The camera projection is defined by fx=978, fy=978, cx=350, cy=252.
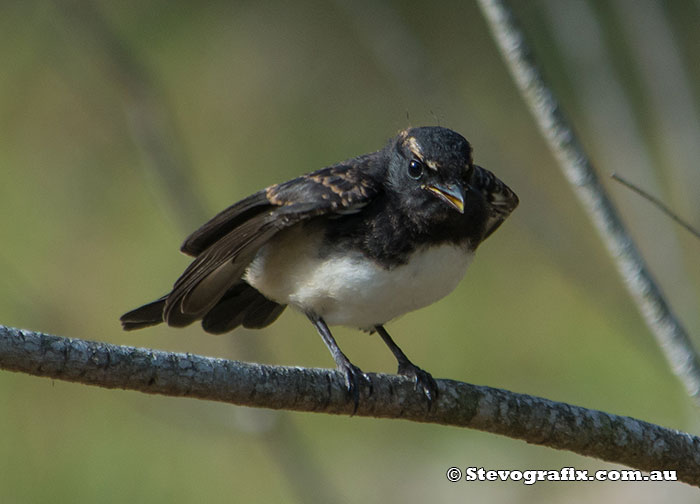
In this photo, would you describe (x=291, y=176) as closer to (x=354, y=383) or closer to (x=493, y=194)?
(x=493, y=194)

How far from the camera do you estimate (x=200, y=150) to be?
979 cm

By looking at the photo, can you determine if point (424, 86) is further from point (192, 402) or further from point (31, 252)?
point (31, 252)

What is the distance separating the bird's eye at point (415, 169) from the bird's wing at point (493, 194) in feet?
0.94

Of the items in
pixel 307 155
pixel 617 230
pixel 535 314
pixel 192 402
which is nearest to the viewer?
pixel 617 230

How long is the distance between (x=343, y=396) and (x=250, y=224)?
3.37ft

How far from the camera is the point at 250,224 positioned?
13.6ft

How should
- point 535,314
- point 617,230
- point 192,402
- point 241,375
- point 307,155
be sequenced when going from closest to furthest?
point 241,375, point 617,230, point 192,402, point 535,314, point 307,155

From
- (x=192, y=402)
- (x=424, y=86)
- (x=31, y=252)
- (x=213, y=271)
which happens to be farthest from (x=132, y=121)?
(x=31, y=252)

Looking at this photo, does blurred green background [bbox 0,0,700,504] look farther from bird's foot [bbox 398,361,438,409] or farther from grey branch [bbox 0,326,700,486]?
bird's foot [bbox 398,361,438,409]

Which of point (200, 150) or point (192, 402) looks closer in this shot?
point (192, 402)

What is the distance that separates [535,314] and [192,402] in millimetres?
3895

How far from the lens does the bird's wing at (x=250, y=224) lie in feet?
13.0

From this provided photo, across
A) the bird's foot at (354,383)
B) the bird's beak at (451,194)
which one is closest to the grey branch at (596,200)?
the bird's beak at (451,194)

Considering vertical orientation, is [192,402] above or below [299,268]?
below
